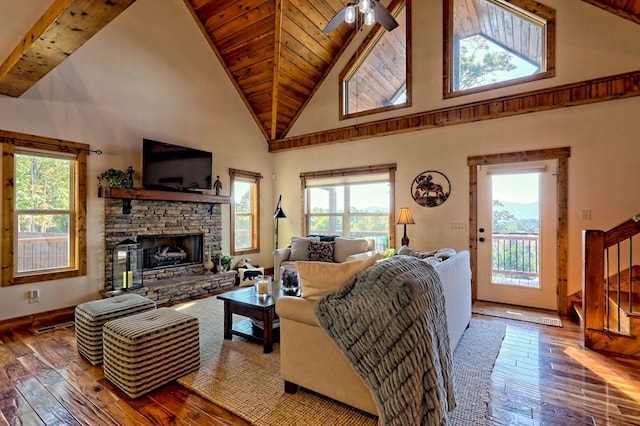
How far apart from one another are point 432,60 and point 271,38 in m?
2.70

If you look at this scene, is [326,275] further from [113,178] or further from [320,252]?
[113,178]

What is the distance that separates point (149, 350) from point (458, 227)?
4380 mm

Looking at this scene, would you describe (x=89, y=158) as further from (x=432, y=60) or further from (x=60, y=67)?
(x=432, y=60)

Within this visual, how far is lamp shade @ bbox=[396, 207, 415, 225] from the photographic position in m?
5.00

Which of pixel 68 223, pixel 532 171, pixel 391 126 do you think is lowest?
pixel 68 223

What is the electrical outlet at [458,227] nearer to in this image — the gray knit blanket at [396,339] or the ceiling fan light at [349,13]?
the gray knit blanket at [396,339]

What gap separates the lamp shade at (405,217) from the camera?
5.00m

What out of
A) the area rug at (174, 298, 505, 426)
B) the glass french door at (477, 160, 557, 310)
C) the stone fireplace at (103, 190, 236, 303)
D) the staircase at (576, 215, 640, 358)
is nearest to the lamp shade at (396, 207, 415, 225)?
the glass french door at (477, 160, 557, 310)

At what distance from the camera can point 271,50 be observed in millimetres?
5469

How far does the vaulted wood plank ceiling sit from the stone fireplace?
6.26 feet

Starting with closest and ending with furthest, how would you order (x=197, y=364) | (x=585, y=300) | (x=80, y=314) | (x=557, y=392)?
1. (x=557, y=392)
2. (x=197, y=364)
3. (x=80, y=314)
4. (x=585, y=300)

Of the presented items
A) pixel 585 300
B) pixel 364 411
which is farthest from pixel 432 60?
pixel 364 411

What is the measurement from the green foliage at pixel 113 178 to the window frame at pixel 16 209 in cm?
19

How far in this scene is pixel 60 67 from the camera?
397 cm
